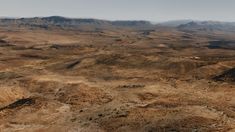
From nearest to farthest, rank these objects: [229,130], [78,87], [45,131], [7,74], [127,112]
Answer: [229,130], [45,131], [127,112], [78,87], [7,74]

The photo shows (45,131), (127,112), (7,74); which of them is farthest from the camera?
(7,74)

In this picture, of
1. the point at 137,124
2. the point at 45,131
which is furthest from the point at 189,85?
the point at 45,131

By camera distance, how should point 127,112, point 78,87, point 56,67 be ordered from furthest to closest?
point 56,67 → point 78,87 → point 127,112

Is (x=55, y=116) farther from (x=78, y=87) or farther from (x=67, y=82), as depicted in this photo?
(x=67, y=82)

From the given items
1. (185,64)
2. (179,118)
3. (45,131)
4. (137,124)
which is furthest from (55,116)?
(185,64)

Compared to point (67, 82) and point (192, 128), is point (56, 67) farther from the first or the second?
point (192, 128)

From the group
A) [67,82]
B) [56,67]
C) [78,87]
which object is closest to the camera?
[78,87]

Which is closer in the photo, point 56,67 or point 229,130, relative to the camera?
point 229,130

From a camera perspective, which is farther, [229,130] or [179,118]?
[179,118]
